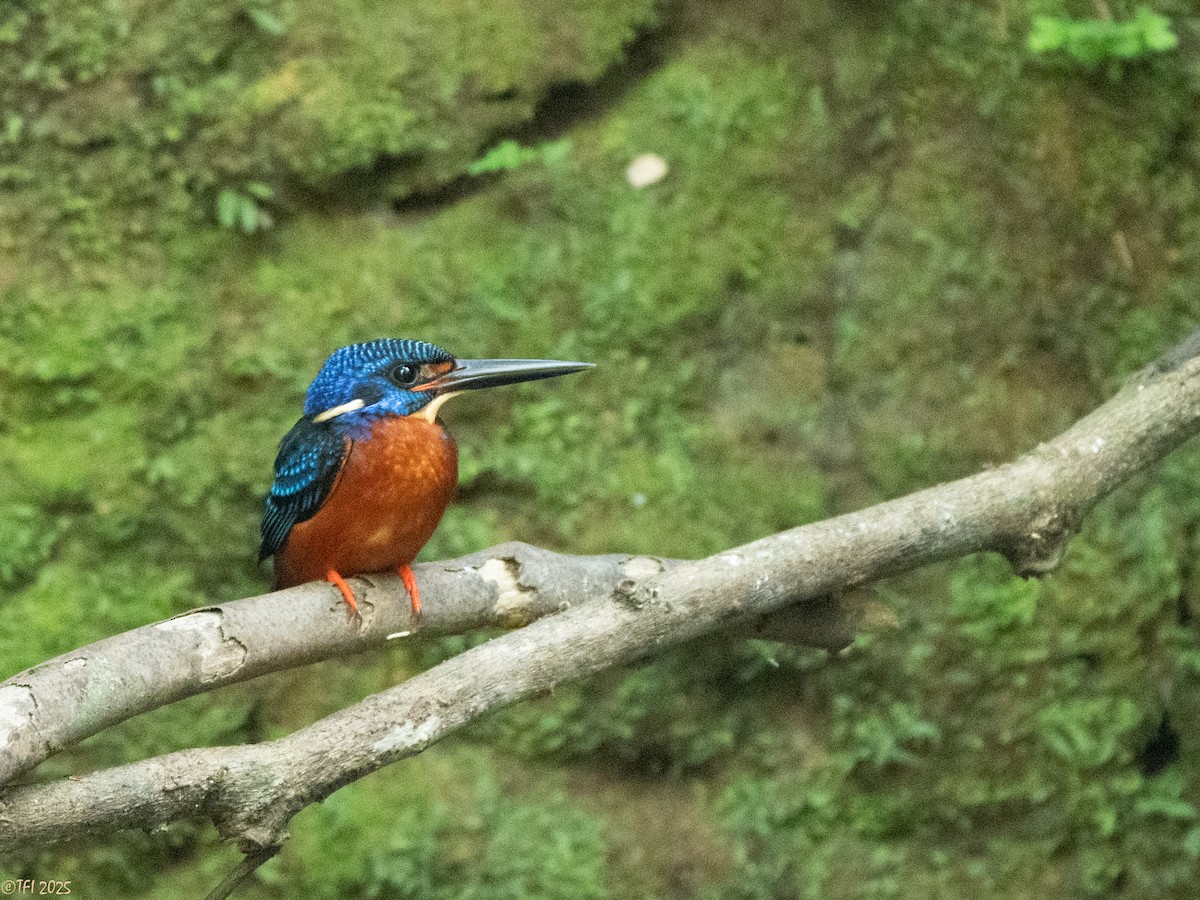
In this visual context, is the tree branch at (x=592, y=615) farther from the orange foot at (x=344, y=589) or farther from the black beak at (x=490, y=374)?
the black beak at (x=490, y=374)

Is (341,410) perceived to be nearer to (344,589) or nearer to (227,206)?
(344,589)

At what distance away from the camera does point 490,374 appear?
268cm

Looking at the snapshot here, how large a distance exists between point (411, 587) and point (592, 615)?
17.0 inches

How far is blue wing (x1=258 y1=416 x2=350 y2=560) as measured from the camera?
8.28 ft

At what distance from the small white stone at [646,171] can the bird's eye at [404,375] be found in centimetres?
155

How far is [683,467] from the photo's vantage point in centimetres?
390

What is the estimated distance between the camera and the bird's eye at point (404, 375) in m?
2.62

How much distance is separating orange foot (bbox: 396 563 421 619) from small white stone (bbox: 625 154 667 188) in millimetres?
1823

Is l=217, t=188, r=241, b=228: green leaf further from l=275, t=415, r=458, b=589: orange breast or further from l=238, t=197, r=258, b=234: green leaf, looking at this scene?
l=275, t=415, r=458, b=589: orange breast

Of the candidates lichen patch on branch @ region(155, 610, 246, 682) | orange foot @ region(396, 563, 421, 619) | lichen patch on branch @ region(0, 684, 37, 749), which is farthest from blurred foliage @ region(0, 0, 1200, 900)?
lichen patch on branch @ region(0, 684, 37, 749)

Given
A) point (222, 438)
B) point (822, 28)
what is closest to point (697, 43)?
point (822, 28)

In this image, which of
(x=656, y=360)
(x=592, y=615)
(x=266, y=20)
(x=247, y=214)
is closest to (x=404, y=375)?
(x=592, y=615)

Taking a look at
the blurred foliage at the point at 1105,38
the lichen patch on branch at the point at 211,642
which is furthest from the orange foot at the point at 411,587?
the blurred foliage at the point at 1105,38

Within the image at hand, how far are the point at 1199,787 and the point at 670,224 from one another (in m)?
2.38
